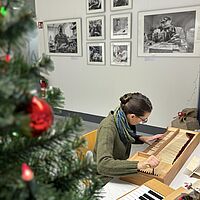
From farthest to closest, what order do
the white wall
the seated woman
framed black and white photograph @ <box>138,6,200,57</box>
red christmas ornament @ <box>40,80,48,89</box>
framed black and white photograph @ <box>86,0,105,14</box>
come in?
framed black and white photograph @ <box>86,0,105,14</box>
the white wall
framed black and white photograph @ <box>138,6,200,57</box>
the seated woman
red christmas ornament @ <box>40,80,48,89</box>

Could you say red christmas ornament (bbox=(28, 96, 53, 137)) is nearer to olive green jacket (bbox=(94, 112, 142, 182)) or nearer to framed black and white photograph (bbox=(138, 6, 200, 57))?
olive green jacket (bbox=(94, 112, 142, 182))

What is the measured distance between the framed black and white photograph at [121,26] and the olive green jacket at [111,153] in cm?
245

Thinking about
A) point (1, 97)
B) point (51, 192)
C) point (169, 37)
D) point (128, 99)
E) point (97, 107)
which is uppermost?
point (169, 37)

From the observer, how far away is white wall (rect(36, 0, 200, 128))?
352 cm

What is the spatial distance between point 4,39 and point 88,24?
4.06 m

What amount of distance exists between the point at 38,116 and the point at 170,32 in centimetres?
347

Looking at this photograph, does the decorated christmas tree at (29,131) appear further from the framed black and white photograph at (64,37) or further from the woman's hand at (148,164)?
the framed black and white photograph at (64,37)

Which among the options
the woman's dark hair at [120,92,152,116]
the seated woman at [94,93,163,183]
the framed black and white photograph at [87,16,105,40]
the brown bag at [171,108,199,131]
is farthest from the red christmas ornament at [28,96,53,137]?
the framed black and white photograph at [87,16,105,40]

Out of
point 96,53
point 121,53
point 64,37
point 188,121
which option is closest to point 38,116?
point 188,121

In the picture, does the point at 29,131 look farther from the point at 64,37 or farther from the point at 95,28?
the point at 64,37

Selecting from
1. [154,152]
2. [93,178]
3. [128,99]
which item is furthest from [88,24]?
[93,178]

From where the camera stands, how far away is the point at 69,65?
468cm

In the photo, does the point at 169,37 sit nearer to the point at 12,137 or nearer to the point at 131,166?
the point at 131,166

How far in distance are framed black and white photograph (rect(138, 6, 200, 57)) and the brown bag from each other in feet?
2.64
